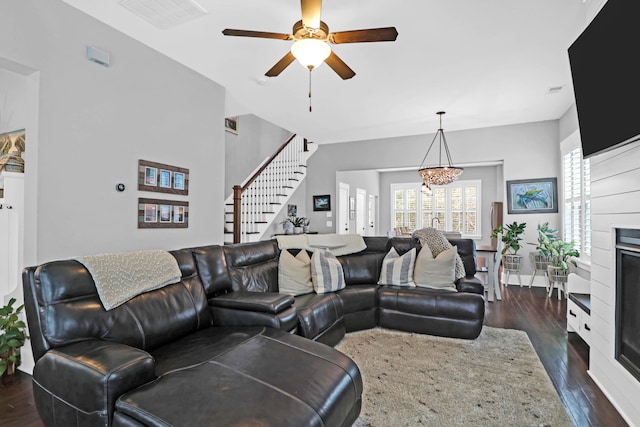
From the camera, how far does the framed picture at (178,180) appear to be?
12.5 feet

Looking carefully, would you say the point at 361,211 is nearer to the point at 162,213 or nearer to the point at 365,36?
the point at 162,213

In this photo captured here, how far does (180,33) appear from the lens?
125 inches

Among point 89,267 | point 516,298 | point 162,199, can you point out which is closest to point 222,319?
point 89,267

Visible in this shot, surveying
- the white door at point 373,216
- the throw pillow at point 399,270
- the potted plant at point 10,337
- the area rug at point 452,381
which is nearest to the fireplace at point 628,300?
the area rug at point 452,381

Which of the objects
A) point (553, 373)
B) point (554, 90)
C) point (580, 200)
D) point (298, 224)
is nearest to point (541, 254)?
point (580, 200)

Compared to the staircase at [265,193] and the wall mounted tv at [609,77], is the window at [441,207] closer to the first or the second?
the staircase at [265,193]

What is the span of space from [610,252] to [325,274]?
7.23 ft

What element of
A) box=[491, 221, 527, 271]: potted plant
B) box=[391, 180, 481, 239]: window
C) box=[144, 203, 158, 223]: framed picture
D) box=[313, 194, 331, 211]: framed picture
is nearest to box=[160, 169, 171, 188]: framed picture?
box=[144, 203, 158, 223]: framed picture

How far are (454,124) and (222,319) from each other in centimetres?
526

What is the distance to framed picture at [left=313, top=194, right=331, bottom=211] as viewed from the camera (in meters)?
7.48

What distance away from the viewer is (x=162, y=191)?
11.9 ft

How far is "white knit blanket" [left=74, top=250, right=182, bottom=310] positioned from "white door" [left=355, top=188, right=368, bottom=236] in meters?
7.12

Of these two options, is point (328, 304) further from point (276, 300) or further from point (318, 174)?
point (318, 174)

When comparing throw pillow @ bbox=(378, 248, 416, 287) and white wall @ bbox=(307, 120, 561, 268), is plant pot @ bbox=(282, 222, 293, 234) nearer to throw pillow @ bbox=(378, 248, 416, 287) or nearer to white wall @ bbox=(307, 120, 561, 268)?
white wall @ bbox=(307, 120, 561, 268)
